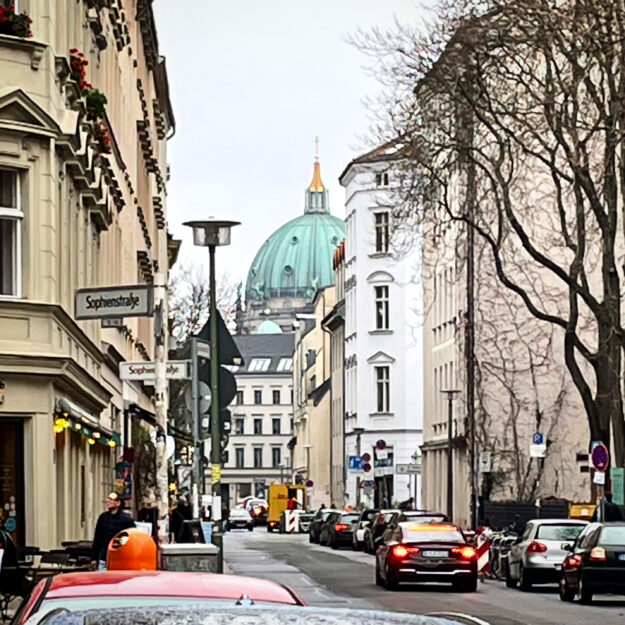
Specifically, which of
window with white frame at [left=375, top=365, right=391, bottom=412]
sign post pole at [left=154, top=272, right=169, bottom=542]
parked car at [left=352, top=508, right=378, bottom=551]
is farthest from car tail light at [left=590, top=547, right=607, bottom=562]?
window with white frame at [left=375, top=365, right=391, bottom=412]

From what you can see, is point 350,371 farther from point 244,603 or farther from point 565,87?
point 244,603

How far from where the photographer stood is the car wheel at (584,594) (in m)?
32.1

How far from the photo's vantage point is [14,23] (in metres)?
27.2

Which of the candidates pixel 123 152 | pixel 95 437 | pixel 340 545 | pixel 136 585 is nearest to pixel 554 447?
pixel 340 545

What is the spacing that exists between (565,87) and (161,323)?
19033 mm

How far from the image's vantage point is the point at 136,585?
8109 mm

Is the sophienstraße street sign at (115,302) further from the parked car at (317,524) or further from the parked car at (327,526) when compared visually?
the parked car at (317,524)

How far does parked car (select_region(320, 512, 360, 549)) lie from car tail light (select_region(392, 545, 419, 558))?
38820 mm

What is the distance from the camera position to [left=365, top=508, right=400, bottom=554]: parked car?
63656 mm

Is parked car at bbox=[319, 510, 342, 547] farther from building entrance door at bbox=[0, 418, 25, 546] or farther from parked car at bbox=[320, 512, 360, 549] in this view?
building entrance door at bbox=[0, 418, 25, 546]

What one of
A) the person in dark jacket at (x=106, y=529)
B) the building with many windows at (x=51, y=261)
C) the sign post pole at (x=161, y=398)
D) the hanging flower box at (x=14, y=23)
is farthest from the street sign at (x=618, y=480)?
the hanging flower box at (x=14, y=23)

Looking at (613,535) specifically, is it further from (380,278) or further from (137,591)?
(380,278)

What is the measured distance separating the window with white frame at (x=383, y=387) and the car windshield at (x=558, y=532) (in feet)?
260

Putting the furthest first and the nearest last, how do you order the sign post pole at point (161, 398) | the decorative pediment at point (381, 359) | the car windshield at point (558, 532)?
the decorative pediment at point (381, 359) < the car windshield at point (558, 532) < the sign post pole at point (161, 398)
